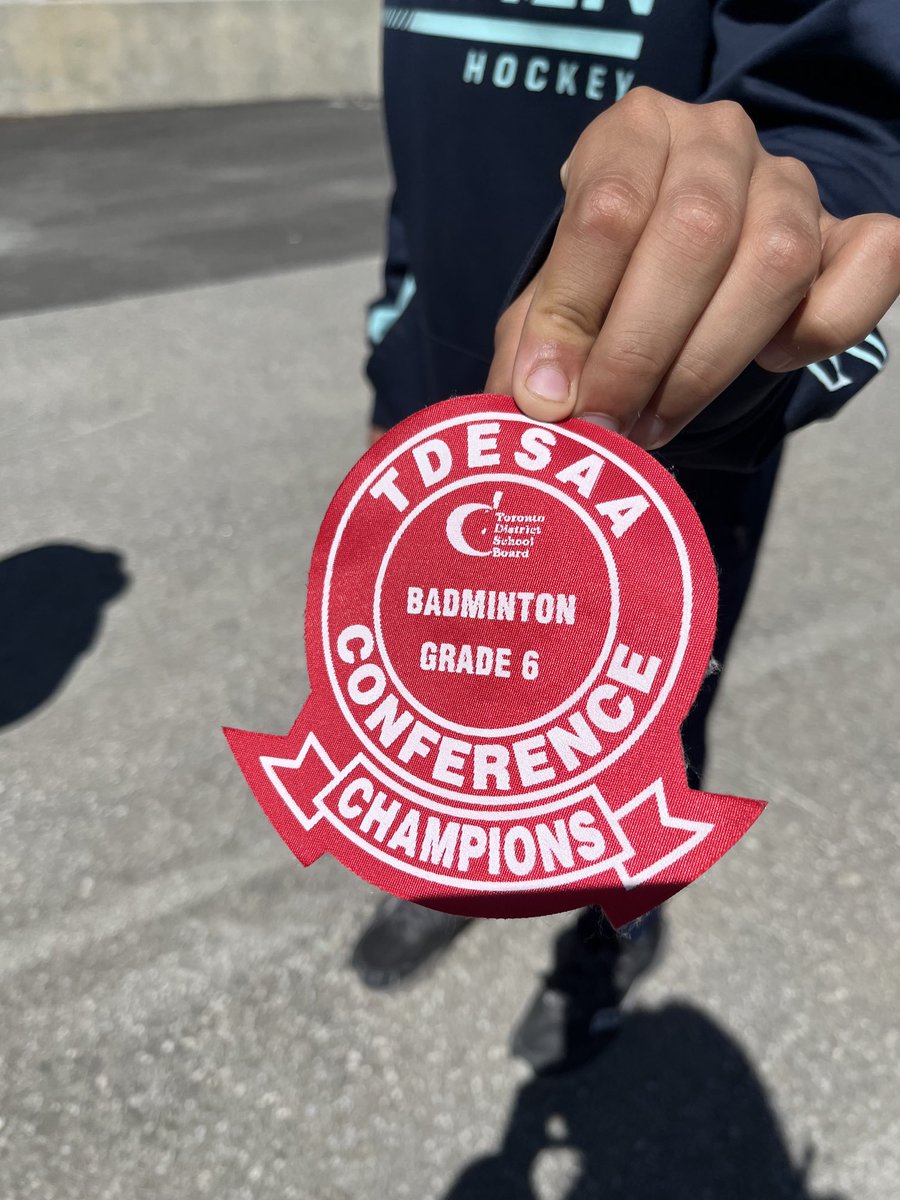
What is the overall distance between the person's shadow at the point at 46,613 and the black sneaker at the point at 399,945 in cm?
105

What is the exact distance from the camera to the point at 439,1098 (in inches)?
61.4

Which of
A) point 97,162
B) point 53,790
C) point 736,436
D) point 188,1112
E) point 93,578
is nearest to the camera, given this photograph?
point 736,436

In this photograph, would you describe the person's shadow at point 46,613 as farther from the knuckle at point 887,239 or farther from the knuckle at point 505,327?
the knuckle at point 887,239

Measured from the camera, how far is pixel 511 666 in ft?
2.07

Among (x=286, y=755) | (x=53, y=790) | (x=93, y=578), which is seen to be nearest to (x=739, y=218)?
A: (x=286, y=755)

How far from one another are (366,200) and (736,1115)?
579cm


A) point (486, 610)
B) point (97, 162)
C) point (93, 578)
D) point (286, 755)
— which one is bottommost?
point (97, 162)

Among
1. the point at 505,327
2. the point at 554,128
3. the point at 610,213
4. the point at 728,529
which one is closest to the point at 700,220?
the point at 610,213

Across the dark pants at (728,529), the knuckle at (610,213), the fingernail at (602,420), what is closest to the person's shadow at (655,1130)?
the dark pants at (728,529)

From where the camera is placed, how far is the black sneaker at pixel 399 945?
1718 millimetres

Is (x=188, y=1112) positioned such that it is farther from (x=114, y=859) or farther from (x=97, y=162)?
(x=97, y=162)

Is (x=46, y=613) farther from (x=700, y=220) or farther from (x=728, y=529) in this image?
(x=700, y=220)

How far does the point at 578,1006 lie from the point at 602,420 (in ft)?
4.17

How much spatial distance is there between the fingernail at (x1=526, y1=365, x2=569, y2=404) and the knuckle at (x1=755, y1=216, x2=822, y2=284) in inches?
5.2
